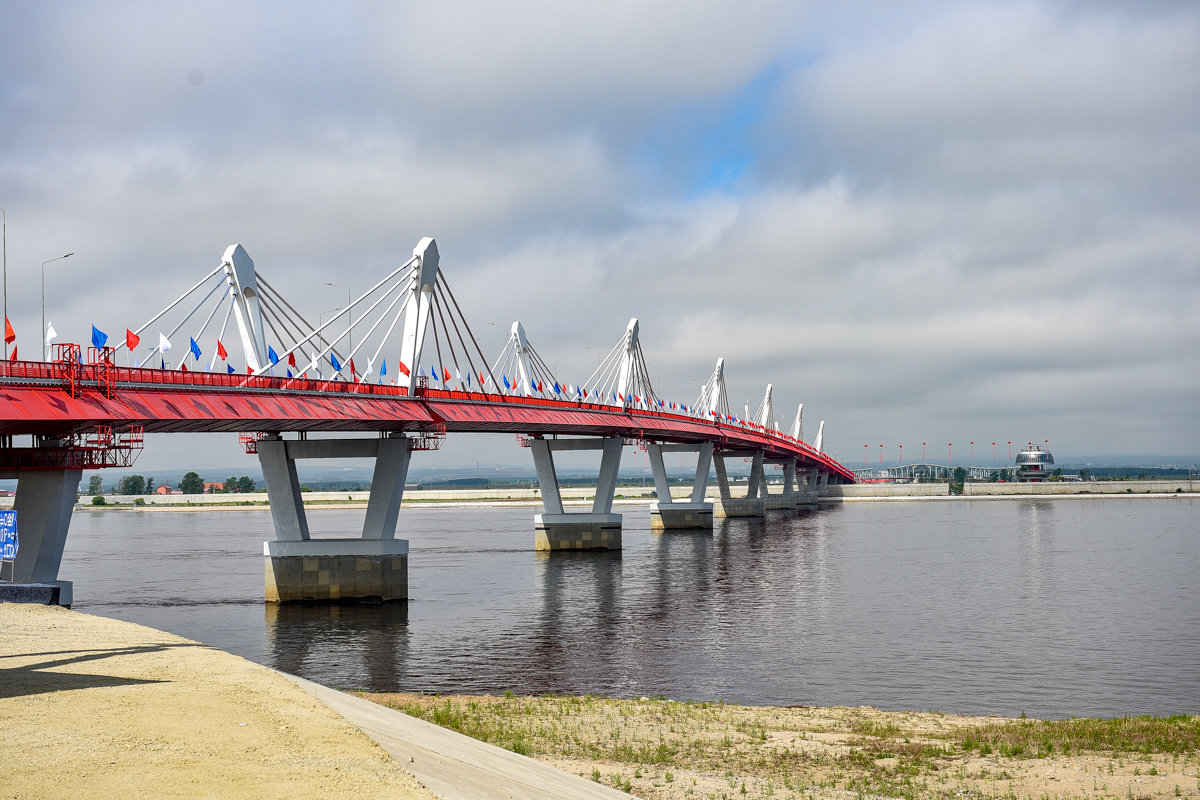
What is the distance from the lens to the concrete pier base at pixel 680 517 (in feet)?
414

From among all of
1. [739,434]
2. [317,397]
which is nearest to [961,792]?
[317,397]

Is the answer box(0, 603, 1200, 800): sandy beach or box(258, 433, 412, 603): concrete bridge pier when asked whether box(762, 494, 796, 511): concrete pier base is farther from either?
box(0, 603, 1200, 800): sandy beach

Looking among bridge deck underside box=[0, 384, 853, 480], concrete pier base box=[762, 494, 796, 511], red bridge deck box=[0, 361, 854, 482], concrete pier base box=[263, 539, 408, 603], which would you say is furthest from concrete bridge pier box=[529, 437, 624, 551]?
concrete pier base box=[762, 494, 796, 511]

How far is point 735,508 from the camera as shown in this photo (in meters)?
158

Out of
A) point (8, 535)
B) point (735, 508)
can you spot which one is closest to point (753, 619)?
point (8, 535)

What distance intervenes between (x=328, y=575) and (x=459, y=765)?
4385 cm

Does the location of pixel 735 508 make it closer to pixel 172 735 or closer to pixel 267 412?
pixel 267 412

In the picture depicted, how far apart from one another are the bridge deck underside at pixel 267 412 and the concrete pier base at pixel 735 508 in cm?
7315

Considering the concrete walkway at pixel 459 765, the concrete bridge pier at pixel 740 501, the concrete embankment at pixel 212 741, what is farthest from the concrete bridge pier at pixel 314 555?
the concrete bridge pier at pixel 740 501

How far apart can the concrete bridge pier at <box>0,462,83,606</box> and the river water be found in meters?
7.82

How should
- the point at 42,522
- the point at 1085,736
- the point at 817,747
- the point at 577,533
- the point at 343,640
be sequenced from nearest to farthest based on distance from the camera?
the point at 817,747 → the point at 1085,736 → the point at 42,522 → the point at 343,640 → the point at 577,533

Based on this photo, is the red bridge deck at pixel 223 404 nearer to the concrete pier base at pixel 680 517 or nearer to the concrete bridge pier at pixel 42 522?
the concrete bridge pier at pixel 42 522

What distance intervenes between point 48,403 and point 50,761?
3035cm

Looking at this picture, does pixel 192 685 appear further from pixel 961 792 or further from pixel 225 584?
pixel 225 584
